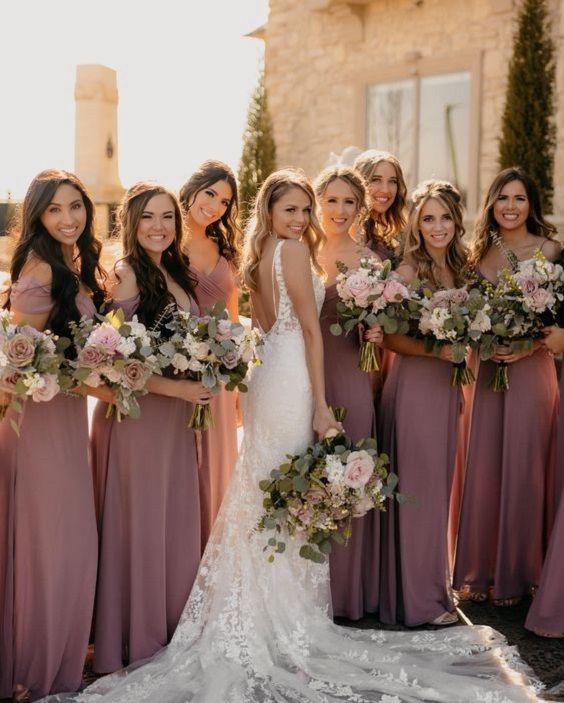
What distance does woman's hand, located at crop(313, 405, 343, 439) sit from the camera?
14.3ft

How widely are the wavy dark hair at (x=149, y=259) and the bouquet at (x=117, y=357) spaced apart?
287 millimetres

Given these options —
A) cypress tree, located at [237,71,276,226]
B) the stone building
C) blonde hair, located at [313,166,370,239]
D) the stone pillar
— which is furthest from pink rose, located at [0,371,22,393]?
cypress tree, located at [237,71,276,226]

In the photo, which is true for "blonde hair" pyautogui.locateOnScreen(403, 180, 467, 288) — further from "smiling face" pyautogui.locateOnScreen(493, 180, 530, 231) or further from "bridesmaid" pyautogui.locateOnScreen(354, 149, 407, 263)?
"bridesmaid" pyautogui.locateOnScreen(354, 149, 407, 263)

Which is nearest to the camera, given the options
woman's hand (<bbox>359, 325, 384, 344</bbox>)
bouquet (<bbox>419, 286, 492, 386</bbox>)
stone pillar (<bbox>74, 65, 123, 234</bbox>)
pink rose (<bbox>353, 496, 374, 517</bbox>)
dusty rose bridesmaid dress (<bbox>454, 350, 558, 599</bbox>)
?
pink rose (<bbox>353, 496, 374, 517</bbox>)

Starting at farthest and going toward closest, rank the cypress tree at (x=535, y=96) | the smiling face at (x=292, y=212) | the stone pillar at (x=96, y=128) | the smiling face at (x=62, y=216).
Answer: the stone pillar at (x=96, y=128)
the cypress tree at (x=535, y=96)
the smiling face at (x=292, y=212)
the smiling face at (x=62, y=216)

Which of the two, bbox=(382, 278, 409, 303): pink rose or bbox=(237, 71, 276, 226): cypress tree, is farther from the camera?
bbox=(237, 71, 276, 226): cypress tree

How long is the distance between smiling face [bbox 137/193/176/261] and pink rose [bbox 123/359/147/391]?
2.53ft

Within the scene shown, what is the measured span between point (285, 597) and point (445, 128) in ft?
34.4

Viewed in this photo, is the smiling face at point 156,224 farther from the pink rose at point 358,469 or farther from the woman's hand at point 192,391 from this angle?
the pink rose at point 358,469

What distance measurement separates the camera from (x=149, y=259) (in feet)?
14.2

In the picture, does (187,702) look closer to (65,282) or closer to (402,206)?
(65,282)

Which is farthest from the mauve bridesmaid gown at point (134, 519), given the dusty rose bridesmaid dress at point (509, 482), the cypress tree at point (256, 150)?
the cypress tree at point (256, 150)

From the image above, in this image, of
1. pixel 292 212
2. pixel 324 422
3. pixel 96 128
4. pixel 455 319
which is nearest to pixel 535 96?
pixel 96 128

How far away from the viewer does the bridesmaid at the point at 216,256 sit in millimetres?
4910
